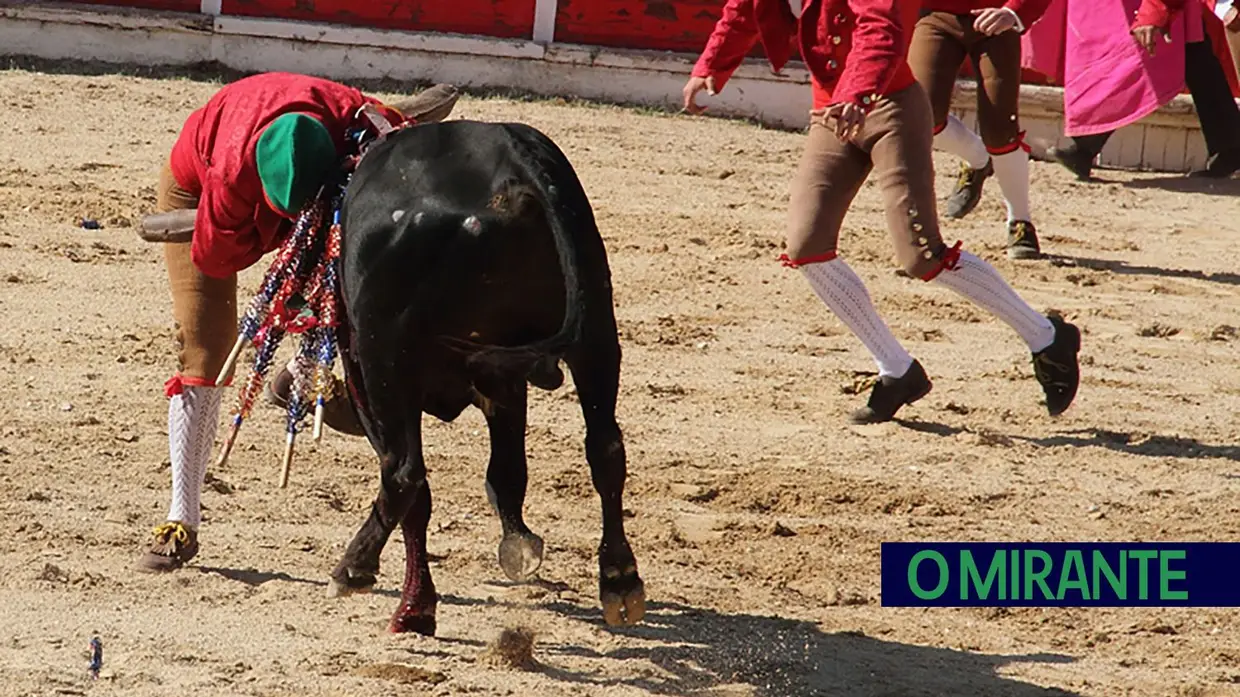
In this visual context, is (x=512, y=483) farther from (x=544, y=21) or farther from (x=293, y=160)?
(x=544, y=21)

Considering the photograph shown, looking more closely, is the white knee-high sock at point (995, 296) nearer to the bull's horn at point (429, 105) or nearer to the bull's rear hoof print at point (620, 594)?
the bull's horn at point (429, 105)

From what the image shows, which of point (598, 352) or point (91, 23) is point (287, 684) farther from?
point (91, 23)

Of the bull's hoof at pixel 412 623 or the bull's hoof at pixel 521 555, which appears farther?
the bull's hoof at pixel 521 555

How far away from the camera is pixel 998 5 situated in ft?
28.1

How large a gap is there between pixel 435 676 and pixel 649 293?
4213 millimetres

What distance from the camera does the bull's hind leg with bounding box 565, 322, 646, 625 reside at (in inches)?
165

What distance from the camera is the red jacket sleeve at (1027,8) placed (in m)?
7.84

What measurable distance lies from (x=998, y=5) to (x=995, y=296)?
2.26 meters

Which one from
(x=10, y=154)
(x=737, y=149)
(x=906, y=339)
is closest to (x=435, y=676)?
(x=906, y=339)

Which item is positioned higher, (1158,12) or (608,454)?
(1158,12)

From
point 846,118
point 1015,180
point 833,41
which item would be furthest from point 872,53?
point 1015,180

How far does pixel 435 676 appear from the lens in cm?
444

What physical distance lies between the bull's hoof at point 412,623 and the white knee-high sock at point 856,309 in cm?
238

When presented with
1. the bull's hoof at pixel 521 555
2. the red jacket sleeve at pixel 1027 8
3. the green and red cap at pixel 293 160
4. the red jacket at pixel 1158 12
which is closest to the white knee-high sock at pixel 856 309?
the red jacket sleeve at pixel 1027 8
